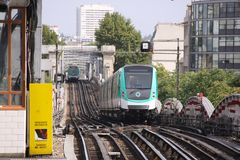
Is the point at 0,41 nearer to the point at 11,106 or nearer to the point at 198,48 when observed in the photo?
the point at 11,106

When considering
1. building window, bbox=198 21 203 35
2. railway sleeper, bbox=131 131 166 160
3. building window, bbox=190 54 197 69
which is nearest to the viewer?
railway sleeper, bbox=131 131 166 160

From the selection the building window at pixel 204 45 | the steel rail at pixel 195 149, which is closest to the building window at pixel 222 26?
the building window at pixel 204 45

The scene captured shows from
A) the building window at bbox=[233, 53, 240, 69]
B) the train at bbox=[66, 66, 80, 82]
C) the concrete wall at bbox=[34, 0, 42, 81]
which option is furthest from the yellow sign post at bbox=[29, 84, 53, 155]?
the train at bbox=[66, 66, 80, 82]

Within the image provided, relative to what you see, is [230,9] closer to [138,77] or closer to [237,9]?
[237,9]

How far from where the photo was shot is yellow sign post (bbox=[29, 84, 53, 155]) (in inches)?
643

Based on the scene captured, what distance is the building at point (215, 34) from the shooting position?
102062 mm

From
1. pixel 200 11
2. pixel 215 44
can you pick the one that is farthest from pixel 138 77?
pixel 200 11

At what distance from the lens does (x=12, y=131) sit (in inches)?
639

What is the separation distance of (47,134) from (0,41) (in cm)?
242

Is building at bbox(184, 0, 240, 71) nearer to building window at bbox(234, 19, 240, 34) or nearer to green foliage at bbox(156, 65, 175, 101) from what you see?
building window at bbox(234, 19, 240, 34)

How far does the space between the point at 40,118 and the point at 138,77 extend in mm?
22626

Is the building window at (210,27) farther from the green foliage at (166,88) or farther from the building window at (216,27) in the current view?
the green foliage at (166,88)

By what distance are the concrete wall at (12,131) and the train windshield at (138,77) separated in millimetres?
22749

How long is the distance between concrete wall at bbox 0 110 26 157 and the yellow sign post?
27cm
